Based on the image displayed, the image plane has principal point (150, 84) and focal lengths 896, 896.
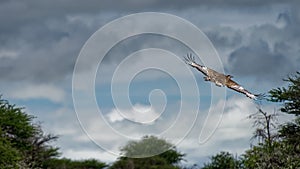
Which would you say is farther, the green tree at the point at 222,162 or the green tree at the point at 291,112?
the green tree at the point at 222,162

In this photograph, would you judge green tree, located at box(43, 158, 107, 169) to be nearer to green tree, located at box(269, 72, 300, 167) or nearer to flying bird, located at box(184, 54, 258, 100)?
green tree, located at box(269, 72, 300, 167)

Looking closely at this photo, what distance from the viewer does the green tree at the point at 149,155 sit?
104 meters

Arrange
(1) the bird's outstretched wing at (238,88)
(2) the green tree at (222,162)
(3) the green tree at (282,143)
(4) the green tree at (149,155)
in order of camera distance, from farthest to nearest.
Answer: (4) the green tree at (149,155) < (2) the green tree at (222,162) < (3) the green tree at (282,143) < (1) the bird's outstretched wing at (238,88)

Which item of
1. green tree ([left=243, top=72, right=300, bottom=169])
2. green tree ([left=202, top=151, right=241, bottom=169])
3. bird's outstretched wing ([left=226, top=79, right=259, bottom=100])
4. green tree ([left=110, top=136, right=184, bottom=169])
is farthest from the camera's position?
green tree ([left=110, top=136, right=184, bottom=169])

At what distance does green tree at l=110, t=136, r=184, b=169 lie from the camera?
103556 mm

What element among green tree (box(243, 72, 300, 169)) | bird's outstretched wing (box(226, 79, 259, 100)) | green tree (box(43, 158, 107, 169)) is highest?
green tree (box(43, 158, 107, 169))

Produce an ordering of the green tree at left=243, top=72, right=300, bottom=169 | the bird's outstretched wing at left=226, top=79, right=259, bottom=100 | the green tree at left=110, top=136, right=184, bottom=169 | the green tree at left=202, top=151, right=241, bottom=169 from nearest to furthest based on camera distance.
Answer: the bird's outstretched wing at left=226, top=79, right=259, bottom=100 → the green tree at left=243, top=72, right=300, bottom=169 → the green tree at left=202, top=151, right=241, bottom=169 → the green tree at left=110, top=136, right=184, bottom=169

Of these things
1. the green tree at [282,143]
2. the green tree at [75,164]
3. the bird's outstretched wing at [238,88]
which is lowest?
the bird's outstretched wing at [238,88]

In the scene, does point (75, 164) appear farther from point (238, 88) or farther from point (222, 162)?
point (238, 88)

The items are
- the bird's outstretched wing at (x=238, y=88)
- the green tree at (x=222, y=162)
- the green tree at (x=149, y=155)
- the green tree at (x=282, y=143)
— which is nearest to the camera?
the bird's outstretched wing at (x=238, y=88)

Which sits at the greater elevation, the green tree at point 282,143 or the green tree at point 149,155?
the green tree at point 149,155

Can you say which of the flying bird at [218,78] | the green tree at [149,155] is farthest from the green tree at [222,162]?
the flying bird at [218,78]

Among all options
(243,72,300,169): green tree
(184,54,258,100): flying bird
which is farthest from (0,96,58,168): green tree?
(184,54,258,100): flying bird

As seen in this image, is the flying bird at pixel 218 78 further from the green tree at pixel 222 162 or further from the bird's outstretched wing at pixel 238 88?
the green tree at pixel 222 162
